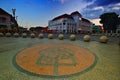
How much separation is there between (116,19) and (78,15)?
13.1 m

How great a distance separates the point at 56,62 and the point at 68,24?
30.9m

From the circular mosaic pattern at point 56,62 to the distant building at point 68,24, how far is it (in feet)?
83.9

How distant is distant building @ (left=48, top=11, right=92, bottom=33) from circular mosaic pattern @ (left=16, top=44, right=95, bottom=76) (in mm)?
25587

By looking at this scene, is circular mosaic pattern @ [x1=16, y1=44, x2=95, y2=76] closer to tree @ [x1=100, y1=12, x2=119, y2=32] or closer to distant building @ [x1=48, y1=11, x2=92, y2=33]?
distant building @ [x1=48, y1=11, x2=92, y2=33]

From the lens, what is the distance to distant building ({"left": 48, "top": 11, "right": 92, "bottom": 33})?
3566cm

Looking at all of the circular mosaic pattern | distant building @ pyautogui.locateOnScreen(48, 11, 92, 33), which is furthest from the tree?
the circular mosaic pattern

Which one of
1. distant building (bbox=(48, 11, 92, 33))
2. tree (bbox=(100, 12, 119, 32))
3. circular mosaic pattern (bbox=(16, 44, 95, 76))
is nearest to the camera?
circular mosaic pattern (bbox=(16, 44, 95, 76))

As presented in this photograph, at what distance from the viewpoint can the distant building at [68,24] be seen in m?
35.7

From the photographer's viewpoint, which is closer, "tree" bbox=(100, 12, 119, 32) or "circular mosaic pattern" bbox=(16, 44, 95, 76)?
"circular mosaic pattern" bbox=(16, 44, 95, 76)

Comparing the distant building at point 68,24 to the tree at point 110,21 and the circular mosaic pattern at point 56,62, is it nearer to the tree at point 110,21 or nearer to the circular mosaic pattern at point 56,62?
the tree at point 110,21

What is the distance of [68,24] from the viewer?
37.3 meters

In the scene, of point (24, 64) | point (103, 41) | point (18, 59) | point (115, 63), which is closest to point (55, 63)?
point (24, 64)

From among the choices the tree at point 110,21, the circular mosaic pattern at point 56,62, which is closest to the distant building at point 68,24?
the tree at point 110,21

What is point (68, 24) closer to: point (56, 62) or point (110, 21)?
point (110, 21)
